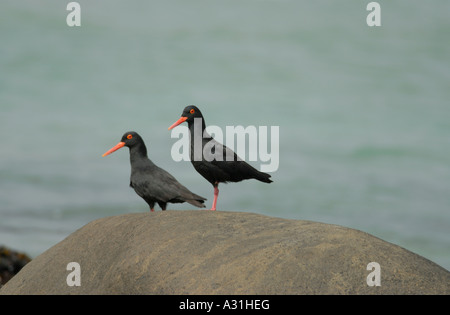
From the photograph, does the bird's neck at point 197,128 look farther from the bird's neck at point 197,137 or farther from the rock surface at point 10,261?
the rock surface at point 10,261

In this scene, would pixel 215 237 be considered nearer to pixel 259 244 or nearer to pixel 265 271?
pixel 259 244

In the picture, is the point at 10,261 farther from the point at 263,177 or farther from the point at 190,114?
the point at 263,177

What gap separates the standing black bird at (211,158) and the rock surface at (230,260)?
733 millimetres

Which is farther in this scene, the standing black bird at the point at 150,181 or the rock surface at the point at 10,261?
the rock surface at the point at 10,261

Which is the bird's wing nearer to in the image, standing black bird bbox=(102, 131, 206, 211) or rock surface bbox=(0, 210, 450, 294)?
standing black bird bbox=(102, 131, 206, 211)

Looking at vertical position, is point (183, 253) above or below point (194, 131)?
below

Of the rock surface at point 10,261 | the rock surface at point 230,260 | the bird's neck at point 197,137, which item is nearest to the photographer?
the rock surface at point 230,260

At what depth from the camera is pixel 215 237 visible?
6531 mm

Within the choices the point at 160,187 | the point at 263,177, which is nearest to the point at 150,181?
the point at 160,187

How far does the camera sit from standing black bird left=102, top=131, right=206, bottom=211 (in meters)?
7.72

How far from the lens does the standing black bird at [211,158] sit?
307 inches

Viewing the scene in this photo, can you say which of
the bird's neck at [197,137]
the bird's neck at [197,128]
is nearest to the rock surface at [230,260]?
the bird's neck at [197,137]

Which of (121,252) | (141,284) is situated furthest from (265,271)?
(121,252)
